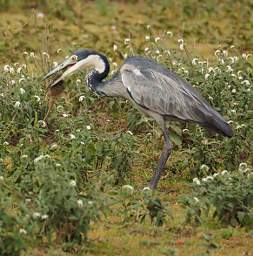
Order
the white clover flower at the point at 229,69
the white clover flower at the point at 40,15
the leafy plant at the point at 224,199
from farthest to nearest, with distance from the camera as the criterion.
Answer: the white clover flower at the point at 40,15 < the white clover flower at the point at 229,69 < the leafy plant at the point at 224,199

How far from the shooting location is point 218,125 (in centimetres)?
873

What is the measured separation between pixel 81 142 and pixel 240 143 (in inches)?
58.4

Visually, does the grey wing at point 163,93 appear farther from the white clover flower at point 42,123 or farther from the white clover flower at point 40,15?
the white clover flower at point 40,15

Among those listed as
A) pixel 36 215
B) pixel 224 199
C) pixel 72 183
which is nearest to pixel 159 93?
pixel 224 199

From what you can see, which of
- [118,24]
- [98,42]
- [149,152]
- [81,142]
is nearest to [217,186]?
[81,142]

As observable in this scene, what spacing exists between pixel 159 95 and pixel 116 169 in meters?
0.72

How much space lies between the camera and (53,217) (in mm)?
6867

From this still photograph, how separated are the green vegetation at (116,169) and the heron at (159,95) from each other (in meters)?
0.29

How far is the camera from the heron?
888 centimetres

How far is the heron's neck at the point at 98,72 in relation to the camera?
9.33 m

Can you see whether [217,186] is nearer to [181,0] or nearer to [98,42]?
[98,42]

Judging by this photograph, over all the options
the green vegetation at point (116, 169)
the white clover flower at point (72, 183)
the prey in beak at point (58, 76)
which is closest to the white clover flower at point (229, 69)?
the green vegetation at point (116, 169)

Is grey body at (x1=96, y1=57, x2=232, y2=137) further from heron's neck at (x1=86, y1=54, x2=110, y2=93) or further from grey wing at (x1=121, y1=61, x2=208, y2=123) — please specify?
Answer: heron's neck at (x1=86, y1=54, x2=110, y2=93)

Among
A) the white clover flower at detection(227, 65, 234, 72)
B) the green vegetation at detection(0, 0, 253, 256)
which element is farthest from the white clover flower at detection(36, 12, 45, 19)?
the white clover flower at detection(227, 65, 234, 72)
